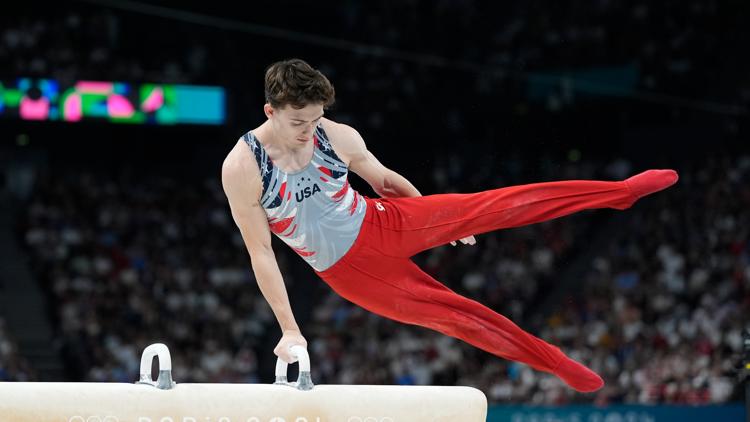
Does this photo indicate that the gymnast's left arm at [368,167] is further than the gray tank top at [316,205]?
Yes

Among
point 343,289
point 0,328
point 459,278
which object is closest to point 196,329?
point 0,328

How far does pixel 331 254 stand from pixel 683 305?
8.41m

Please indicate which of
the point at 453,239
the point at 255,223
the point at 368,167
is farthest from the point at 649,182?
the point at 255,223

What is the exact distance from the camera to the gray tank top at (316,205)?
14.5 feet

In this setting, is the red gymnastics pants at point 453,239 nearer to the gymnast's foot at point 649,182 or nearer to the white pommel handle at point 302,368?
the gymnast's foot at point 649,182

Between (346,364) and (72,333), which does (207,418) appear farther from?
(72,333)

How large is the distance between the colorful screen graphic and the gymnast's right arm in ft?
36.2

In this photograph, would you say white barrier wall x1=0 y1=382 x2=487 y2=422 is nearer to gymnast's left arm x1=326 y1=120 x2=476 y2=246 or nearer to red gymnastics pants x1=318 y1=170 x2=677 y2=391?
red gymnastics pants x1=318 y1=170 x2=677 y2=391

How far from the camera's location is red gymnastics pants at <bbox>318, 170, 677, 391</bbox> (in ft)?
15.0

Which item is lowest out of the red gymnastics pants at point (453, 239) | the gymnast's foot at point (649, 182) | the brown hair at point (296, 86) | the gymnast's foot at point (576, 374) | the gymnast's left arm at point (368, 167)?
Result: the gymnast's foot at point (576, 374)

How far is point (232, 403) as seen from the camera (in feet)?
12.8

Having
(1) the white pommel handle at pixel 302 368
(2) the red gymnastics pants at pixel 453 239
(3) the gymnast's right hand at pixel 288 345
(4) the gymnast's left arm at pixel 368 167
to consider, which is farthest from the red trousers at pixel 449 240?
(1) the white pommel handle at pixel 302 368

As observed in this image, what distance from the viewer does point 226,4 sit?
57.5 feet

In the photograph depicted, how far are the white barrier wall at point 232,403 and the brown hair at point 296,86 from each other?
1.16 m
